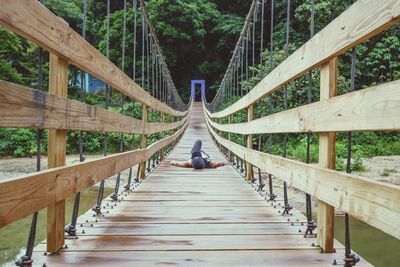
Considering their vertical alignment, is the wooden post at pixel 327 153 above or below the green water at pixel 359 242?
above

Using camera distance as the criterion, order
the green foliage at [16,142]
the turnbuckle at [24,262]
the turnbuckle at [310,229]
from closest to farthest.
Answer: the turnbuckle at [24,262]
the turnbuckle at [310,229]
the green foliage at [16,142]

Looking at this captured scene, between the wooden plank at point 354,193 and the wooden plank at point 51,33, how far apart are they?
0.87m

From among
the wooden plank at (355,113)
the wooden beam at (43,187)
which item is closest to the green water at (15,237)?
the wooden beam at (43,187)

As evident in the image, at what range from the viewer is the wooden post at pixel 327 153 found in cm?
146

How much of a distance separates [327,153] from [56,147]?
0.88m

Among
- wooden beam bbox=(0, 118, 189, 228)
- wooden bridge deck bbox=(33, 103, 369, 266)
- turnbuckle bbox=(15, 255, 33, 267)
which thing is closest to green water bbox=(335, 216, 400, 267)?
wooden bridge deck bbox=(33, 103, 369, 266)

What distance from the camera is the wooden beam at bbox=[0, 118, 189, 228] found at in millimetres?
958

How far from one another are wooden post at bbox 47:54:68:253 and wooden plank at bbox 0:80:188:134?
6cm

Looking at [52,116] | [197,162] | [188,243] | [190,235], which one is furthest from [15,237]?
[52,116]

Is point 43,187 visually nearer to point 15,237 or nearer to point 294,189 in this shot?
point 15,237

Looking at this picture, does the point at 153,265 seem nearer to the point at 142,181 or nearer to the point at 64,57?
the point at 64,57

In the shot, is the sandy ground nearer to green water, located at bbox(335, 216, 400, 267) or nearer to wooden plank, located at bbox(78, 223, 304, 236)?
green water, located at bbox(335, 216, 400, 267)

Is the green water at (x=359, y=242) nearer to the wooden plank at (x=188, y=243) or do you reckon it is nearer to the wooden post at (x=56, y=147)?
the wooden plank at (x=188, y=243)

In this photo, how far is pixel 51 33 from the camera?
1.25 meters
